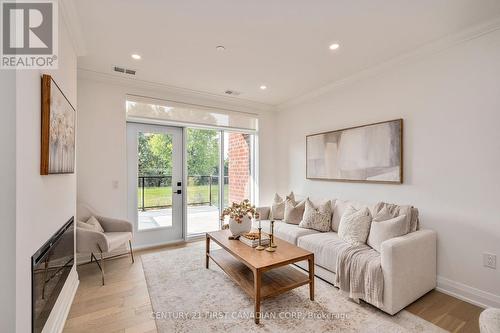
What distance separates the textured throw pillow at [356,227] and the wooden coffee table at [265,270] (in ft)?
2.13

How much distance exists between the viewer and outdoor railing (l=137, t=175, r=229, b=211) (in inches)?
152

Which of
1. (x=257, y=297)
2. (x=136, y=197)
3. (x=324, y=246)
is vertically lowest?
(x=257, y=297)

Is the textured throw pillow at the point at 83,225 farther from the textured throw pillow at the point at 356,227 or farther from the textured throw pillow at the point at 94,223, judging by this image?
the textured throw pillow at the point at 356,227

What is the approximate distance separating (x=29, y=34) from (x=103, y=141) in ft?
6.57

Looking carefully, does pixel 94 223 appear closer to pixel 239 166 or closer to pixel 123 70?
pixel 123 70

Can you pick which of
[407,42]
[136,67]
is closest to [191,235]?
[136,67]

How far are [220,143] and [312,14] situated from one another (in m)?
2.90

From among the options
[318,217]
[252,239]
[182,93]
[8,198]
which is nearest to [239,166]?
[182,93]

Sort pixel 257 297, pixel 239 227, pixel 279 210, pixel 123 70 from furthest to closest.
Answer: pixel 279 210 < pixel 123 70 < pixel 239 227 < pixel 257 297

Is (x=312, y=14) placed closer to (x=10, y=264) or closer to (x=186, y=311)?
(x=10, y=264)

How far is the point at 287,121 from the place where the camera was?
476 cm

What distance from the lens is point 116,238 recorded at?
2.88 meters

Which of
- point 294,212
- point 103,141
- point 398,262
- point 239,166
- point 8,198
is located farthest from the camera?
point 239,166

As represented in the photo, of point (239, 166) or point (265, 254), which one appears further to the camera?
point (239, 166)
